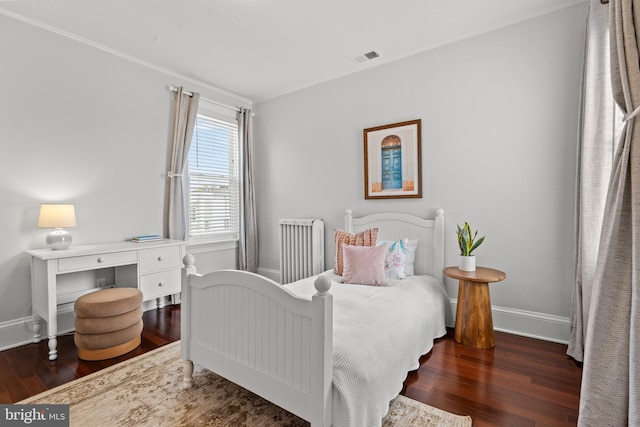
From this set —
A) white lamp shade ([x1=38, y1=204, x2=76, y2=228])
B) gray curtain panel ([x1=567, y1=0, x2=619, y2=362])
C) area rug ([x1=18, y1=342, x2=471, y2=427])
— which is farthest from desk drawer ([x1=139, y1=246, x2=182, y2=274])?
gray curtain panel ([x1=567, y1=0, x2=619, y2=362])

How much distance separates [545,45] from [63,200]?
4.30 m

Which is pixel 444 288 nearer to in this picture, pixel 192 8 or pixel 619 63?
pixel 619 63

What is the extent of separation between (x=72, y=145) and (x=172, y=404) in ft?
8.06

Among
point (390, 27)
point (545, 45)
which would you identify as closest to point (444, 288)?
point (545, 45)

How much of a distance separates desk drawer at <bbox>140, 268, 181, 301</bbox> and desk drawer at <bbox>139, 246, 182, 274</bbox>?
0.19 ft

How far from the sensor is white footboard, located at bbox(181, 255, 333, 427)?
130 centimetres

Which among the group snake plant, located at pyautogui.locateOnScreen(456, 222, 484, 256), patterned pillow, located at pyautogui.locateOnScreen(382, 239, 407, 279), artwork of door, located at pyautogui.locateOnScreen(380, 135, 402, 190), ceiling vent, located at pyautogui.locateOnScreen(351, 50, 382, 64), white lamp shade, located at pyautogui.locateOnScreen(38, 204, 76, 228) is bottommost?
patterned pillow, located at pyautogui.locateOnScreen(382, 239, 407, 279)

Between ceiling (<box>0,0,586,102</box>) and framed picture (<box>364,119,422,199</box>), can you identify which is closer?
ceiling (<box>0,0,586,102</box>)

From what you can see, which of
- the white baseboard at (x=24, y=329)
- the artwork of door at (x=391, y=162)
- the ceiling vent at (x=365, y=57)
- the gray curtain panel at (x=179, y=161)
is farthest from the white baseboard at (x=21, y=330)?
the ceiling vent at (x=365, y=57)

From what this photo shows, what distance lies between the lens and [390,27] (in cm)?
258

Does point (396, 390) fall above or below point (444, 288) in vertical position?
below

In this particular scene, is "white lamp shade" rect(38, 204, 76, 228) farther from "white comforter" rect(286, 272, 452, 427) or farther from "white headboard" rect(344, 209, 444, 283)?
"white headboard" rect(344, 209, 444, 283)

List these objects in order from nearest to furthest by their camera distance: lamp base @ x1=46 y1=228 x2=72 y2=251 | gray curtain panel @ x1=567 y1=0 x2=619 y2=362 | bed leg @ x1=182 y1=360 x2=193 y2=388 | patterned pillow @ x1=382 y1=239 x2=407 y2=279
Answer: bed leg @ x1=182 y1=360 x2=193 y2=388 → gray curtain panel @ x1=567 y1=0 x2=619 y2=362 → lamp base @ x1=46 y1=228 x2=72 y2=251 → patterned pillow @ x1=382 y1=239 x2=407 y2=279

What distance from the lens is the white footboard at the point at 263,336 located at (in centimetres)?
130
